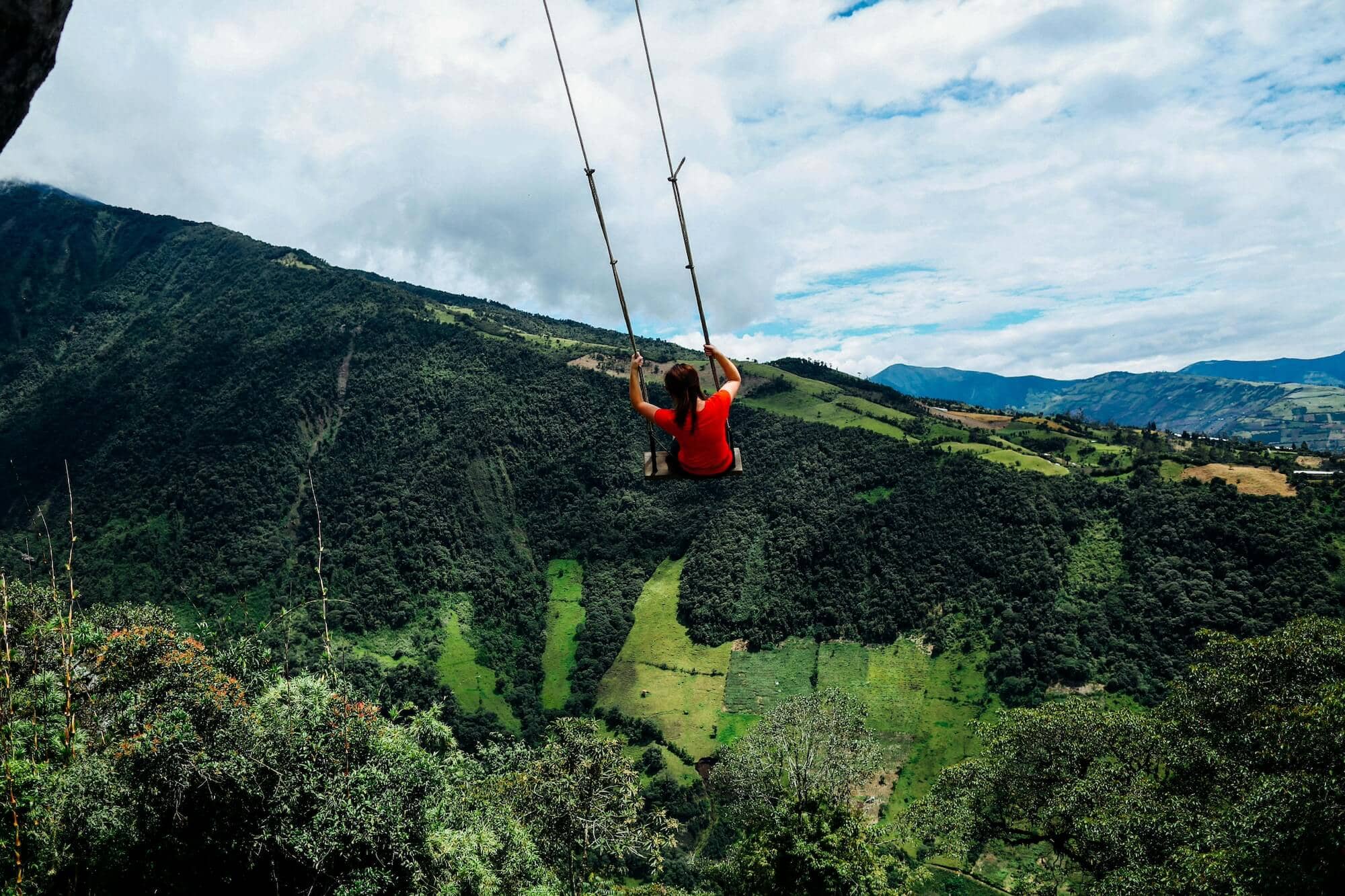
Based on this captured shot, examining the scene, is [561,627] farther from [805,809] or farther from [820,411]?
[805,809]

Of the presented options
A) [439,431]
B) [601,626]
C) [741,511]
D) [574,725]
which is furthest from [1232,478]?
[439,431]

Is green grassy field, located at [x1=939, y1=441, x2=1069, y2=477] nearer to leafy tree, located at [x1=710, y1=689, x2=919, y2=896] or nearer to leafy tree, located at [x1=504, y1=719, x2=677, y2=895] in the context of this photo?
leafy tree, located at [x1=710, y1=689, x2=919, y2=896]

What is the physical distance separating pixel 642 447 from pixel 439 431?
4299cm

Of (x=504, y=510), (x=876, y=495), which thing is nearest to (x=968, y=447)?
(x=876, y=495)

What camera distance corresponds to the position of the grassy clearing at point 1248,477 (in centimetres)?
8144

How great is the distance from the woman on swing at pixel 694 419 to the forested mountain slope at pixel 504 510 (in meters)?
72.1

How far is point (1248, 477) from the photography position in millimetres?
86062

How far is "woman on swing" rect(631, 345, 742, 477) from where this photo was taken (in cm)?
620

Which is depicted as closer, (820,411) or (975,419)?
(820,411)

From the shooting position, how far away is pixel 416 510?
12838cm

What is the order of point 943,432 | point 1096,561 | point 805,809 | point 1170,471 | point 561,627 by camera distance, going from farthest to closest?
1. point 943,432
2. point 561,627
3. point 1170,471
4. point 1096,561
5. point 805,809

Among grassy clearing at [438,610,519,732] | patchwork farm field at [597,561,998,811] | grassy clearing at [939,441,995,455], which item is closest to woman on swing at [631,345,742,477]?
patchwork farm field at [597,561,998,811]

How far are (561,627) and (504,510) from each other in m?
32.1

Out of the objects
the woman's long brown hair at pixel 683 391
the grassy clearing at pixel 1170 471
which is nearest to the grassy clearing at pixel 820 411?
the grassy clearing at pixel 1170 471
